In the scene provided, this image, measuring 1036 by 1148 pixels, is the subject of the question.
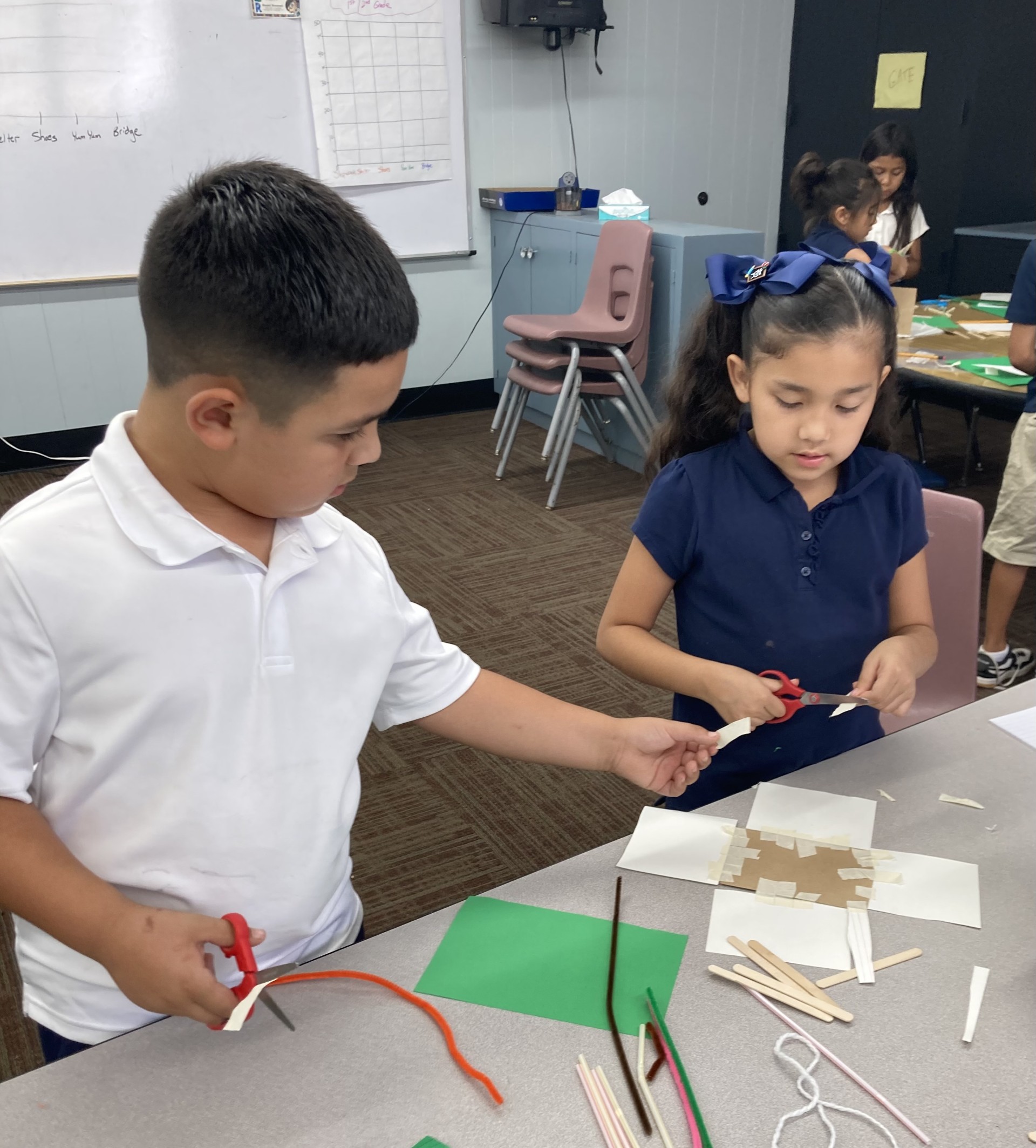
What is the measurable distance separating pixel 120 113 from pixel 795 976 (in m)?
4.19

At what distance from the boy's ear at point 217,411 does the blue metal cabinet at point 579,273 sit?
2583 millimetres

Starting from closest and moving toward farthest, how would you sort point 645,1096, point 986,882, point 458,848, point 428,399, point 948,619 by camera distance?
point 645,1096 < point 986,882 < point 948,619 < point 458,848 < point 428,399

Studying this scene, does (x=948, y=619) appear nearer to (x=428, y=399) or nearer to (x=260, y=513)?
(x=260, y=513)

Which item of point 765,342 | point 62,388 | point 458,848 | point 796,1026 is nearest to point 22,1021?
point 458,848

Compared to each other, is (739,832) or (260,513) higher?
(260,513)

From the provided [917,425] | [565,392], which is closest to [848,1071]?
[565,392]

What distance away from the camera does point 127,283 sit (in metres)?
4.15

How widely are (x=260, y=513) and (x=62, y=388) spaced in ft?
12.9

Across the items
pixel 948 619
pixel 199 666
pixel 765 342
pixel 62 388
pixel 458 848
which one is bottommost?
pixel 458 848

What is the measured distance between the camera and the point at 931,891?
2.78ft

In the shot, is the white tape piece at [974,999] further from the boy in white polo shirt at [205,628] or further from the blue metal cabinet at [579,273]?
the blue metal cabinet at [579,273]

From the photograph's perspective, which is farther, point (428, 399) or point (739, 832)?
point (428, 399)

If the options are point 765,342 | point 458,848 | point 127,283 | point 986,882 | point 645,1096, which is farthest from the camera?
point 127,283

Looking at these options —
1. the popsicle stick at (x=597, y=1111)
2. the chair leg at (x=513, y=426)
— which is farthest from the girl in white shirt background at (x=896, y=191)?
the popsicle stick at (x=597, y=1111)
